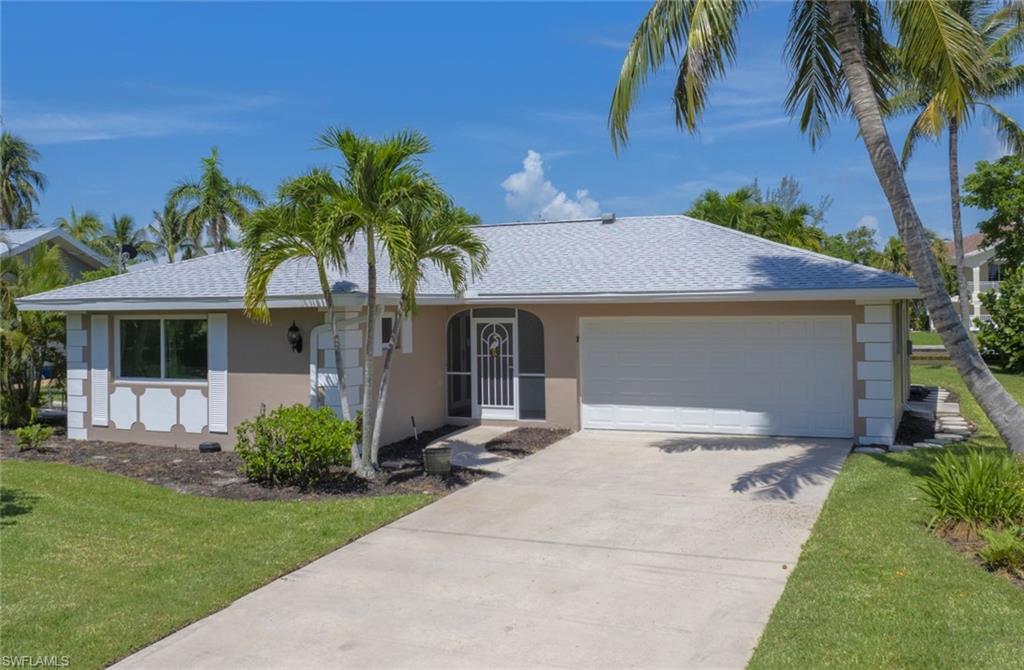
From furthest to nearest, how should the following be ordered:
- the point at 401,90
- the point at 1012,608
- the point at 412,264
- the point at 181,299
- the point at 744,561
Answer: the point at 401,90, the point at 181,299, the point at 412,264, the point at 744,561, the point at 1012,608

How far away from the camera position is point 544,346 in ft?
47.9

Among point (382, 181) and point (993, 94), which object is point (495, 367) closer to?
point (382, 181)

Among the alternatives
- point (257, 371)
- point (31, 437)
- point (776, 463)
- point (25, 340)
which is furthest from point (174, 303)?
point (776, 463)

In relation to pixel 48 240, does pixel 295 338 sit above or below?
below

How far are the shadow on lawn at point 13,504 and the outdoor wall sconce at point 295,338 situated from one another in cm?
408

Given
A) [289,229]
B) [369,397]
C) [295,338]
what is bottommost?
[369,397]

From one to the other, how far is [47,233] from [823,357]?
Result: 23843 millimetres

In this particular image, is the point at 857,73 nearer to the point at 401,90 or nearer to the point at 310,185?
the point at 310,185

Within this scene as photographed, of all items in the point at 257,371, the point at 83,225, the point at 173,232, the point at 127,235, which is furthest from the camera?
the point at 127,235

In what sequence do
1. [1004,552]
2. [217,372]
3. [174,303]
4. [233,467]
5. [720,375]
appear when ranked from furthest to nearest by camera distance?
[720,375], [217,372], [174,303], [233,467], [1004,552]

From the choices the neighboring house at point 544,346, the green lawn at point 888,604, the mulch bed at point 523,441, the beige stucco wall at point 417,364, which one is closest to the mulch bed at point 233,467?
the mulch bed at point 523,441

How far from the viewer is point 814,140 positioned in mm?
12375

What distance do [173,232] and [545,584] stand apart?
35273mm

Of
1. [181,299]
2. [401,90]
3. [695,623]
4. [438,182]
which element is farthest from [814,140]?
[181,299]
